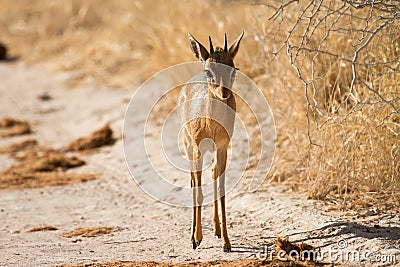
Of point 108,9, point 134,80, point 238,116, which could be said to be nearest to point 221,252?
point 238,116

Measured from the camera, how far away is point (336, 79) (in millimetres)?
6012

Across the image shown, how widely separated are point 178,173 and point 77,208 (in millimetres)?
1076

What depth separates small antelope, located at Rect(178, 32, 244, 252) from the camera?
4691 mm

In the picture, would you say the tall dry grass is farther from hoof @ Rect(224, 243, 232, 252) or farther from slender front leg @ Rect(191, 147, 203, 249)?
hoof @ Rect(224, 243, 232, 252)

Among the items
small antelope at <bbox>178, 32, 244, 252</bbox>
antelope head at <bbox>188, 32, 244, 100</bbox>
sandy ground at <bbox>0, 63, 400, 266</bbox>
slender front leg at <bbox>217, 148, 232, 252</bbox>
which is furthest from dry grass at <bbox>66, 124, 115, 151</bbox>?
antelope head at <bbox>188, 32, 244, 100</bbox>

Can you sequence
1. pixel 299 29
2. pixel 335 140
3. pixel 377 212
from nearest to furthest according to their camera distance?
pixel 377 212 → pixel 335 140 → pixel 299 29

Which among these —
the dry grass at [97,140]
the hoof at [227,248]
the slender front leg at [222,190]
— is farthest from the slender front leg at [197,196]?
the dry grass at [97,140]

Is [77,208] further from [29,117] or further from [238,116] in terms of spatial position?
[29,117]

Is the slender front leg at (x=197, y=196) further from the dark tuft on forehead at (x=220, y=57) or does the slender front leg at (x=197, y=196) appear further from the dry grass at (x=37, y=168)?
the dry grass at (x=37, y=168)

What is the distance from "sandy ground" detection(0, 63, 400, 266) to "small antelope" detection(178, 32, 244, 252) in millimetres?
285

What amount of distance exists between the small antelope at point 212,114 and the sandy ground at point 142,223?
0.28 meters

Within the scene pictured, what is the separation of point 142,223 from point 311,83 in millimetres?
1920

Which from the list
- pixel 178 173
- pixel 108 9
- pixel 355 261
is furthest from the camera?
pixel 108 9

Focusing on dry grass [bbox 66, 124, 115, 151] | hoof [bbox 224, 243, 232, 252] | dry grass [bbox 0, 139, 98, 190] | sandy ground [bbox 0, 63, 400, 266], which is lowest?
hoof [bbox 224, 243, 232, 252]
